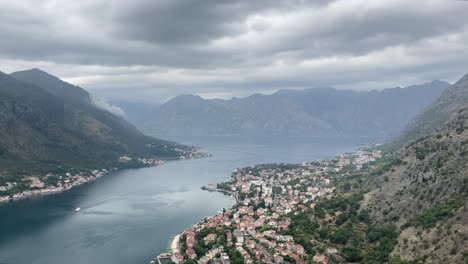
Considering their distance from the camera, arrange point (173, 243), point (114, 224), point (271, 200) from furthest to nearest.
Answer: point (271, 200), point (114, 224), point (173, 243)

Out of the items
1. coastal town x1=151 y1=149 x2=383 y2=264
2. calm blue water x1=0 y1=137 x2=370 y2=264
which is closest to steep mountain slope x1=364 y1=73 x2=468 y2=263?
coastal town x1=151 y1=149 x2=383 y2=264

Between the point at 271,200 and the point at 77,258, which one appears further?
the point at 271,200

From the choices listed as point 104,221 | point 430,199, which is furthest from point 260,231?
point 104,221

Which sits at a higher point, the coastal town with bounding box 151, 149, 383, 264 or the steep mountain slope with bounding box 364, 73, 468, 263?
the steep mountain slope with bounding box 364, 73, 468, 263

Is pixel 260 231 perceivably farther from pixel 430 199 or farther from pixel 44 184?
pixel 44 184

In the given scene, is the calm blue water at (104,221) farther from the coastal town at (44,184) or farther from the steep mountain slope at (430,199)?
the steep mountain slope at (430,199)

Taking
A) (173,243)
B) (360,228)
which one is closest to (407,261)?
(360,228)

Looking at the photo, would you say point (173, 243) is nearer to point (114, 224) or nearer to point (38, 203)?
point (114, 224)

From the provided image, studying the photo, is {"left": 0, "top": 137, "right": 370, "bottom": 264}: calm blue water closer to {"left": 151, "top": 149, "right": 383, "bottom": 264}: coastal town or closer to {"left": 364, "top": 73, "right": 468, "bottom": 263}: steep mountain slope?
{"left": 151, "top": 149, "right": 383, "bottom": 264}: coastal town

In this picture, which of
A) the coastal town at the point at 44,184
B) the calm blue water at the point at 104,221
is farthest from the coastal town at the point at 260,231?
the coastal town at the point at 44,184
